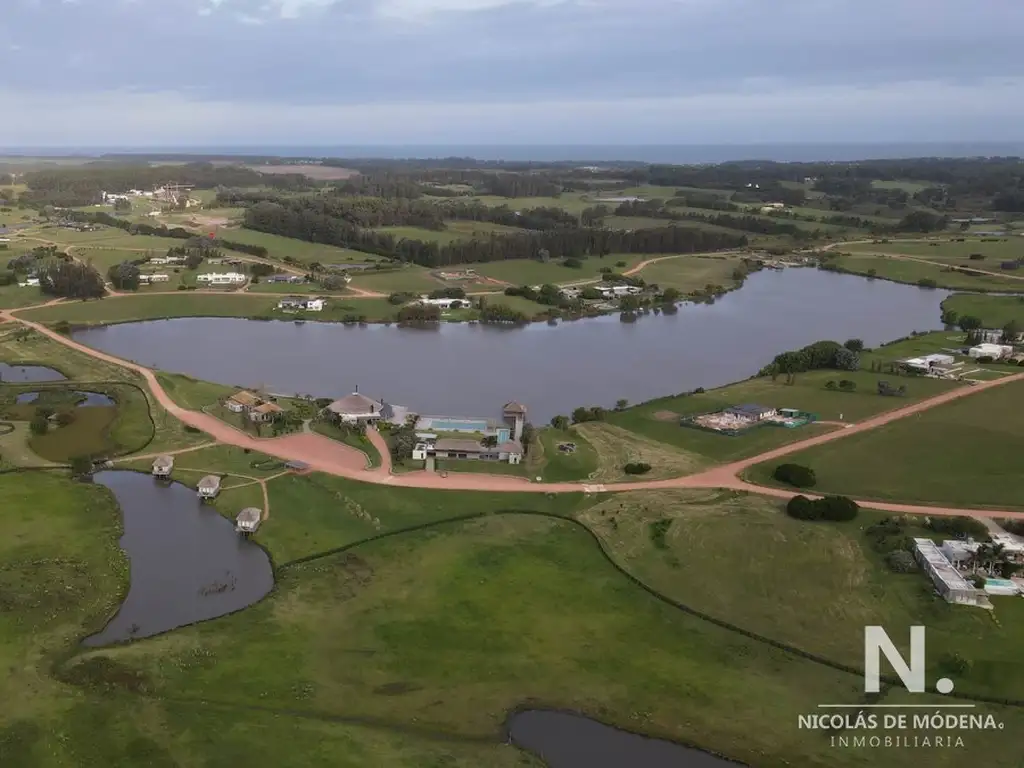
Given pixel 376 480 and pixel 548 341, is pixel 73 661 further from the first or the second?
pixel 548 341

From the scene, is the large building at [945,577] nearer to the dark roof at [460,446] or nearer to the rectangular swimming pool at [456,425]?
the dark roof at [460,446]

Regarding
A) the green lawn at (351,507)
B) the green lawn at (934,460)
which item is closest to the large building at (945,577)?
the green lawn at (934,460)

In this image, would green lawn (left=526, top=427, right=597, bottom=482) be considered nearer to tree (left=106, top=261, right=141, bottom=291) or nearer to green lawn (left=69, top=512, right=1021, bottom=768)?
green lawn (left=69, top=512, right=1021, bottom=768)

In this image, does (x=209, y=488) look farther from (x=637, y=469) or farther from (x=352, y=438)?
(x=637, y=469)

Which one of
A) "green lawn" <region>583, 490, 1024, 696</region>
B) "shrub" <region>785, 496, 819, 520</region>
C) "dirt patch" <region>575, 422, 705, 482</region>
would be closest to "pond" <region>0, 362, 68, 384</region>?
"dirt patch" <region>575, 422, 705, 482</region>

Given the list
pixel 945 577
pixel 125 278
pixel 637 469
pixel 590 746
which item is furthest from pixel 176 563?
pixel 125 278

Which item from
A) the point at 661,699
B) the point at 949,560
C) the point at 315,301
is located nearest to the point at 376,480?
the point at 661,699

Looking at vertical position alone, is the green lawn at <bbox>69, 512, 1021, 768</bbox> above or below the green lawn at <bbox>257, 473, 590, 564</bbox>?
below

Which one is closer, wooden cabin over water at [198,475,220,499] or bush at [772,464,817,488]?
wooden cabin over water at [198,475,220,499]
